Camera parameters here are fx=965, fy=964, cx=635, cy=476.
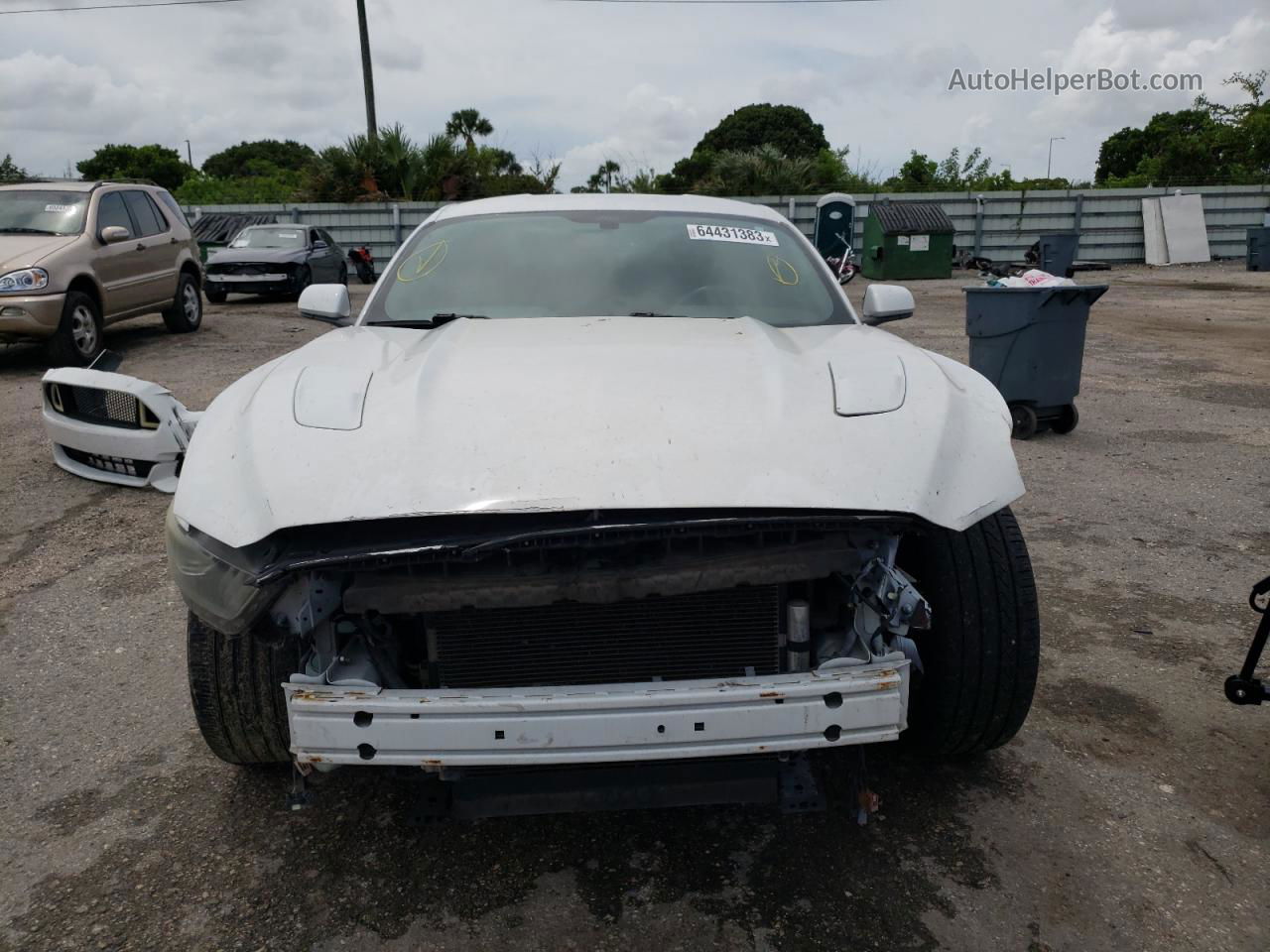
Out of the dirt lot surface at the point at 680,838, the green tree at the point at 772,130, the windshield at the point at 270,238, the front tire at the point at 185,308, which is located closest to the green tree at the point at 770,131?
the green tree at the point at 772,130

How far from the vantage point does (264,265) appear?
1579cm

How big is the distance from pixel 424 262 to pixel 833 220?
20.0 metres

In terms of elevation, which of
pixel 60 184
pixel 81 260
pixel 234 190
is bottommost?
pixel 81 260

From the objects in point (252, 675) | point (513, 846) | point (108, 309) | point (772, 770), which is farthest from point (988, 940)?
point (108, 309)

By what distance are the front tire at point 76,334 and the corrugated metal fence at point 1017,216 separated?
1447 cm

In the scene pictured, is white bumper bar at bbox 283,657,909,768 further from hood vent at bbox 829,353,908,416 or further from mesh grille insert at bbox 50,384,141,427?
mesh grille insert at bbox 50,384,141,427

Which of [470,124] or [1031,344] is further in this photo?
[470,124]

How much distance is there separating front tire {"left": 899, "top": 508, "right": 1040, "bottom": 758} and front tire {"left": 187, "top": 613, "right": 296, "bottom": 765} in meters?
1.54

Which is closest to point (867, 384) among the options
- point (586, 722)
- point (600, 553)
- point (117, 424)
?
point (600, 553)

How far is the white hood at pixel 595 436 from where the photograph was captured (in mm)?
1877

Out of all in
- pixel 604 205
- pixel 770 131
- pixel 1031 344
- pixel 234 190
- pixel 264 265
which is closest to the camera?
pixel 604 205

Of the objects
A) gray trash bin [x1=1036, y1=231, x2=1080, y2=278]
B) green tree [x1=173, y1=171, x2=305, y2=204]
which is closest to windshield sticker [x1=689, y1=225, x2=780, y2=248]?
gray trash bin [x1=1036, y1=231, x2=1080, y2=278]

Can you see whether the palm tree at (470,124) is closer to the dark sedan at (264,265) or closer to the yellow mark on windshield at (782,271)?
the dark sedan at (264,265)

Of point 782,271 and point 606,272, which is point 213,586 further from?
point 782,271
